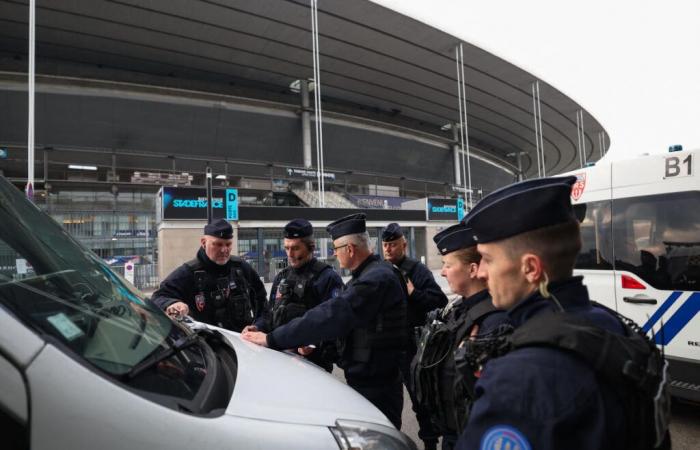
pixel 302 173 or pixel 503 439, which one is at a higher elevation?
pixel 302 173

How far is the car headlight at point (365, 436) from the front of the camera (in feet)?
4.09

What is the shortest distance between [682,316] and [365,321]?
2876mm

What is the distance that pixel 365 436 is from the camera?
1.32 metres

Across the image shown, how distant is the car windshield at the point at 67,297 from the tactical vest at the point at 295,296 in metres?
1.50

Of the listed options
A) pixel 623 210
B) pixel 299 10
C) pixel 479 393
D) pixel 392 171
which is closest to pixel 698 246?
pixel 623 210

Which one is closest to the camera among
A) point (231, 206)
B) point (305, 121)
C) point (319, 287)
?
point (319, 287)

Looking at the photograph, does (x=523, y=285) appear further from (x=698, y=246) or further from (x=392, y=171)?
(x=392, y=171)

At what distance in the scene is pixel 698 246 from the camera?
3299 mm

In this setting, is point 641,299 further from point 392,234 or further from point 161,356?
point 161,356

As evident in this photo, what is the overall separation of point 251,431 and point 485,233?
833 millimetres

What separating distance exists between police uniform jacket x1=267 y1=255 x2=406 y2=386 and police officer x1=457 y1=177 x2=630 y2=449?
49.9 inches

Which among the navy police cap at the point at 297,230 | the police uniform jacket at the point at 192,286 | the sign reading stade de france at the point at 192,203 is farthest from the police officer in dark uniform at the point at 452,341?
the sign reading stade de france at the point at 192,203

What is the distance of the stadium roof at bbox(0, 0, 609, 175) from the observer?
71.6ft

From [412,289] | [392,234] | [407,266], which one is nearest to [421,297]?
[412,289]
